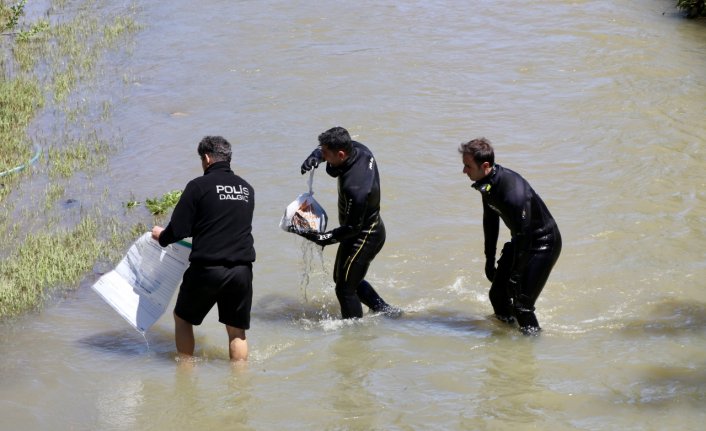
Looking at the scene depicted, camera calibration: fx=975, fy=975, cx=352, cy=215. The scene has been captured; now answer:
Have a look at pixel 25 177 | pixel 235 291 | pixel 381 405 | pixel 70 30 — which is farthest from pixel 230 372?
pixel 70 30

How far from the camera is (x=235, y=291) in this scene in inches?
273

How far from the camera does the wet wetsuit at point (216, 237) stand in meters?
6.78

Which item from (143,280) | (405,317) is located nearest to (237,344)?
(143,280)

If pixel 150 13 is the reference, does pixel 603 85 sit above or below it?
below

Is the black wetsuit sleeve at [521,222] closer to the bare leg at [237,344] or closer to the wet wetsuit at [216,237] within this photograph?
the wet wetsuit at [216,237]

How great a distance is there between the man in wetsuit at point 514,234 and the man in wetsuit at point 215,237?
1.73 m

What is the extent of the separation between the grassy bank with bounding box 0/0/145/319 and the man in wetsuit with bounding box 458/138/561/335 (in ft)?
12.4

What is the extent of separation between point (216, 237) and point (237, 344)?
35.3 inches

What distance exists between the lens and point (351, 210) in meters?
7.46

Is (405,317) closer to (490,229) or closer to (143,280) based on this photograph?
(490,229)

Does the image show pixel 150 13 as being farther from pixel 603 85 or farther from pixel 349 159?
pixel 349 159

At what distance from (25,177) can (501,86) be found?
6.95 meters

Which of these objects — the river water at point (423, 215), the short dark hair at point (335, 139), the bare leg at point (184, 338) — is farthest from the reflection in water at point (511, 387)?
the bare leg at point (184, 338)

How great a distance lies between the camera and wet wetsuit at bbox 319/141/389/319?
24.4ft
